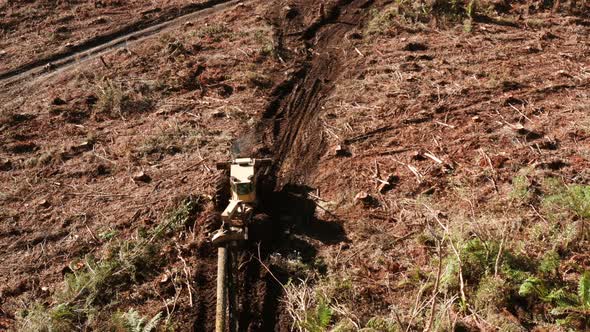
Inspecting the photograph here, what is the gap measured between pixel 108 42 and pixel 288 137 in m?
4.33

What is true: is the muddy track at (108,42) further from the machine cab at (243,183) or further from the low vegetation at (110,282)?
the machine cab at (243,183)

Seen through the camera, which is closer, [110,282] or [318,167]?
[110,282]

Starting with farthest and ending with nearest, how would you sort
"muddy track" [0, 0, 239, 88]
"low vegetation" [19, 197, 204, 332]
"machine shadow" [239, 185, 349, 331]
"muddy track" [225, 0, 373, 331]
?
"muddy track" [0, 0, 239, 88]
"muddy track" [225, 0, 373, 331]
"machine shadow" [239, 185, 349, 331]
"low vegetation" [19, 197, 204, 332]

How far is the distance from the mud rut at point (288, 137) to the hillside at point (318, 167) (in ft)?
0.08

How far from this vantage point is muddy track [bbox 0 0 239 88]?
7.95m

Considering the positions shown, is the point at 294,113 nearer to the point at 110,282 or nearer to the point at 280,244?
the point at 280,244

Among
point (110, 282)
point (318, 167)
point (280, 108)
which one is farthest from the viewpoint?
point (280, 108)

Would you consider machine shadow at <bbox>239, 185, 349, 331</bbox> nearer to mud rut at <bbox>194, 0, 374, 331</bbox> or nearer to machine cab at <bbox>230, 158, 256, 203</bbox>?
mud rut at <bbox>194, 0, 374, 331</bbox>

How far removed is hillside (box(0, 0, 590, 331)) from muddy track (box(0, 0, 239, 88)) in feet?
0.20

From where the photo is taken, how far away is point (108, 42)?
8594 millimetres

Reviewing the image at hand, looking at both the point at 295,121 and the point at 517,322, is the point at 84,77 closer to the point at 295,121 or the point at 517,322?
the point at 295,121


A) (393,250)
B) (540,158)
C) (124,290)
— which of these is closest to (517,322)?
(393,250)

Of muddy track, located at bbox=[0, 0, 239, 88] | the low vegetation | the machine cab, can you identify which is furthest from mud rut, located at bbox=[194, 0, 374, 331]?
muddy track, located at bbox=[0, 0, 239, 88]

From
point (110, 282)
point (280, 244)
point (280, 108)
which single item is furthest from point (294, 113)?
point (110, 282)
